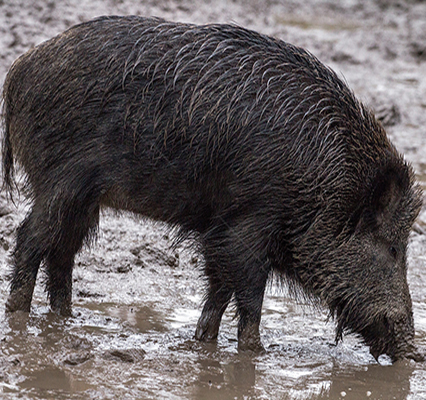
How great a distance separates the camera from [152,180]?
4688 millimetres


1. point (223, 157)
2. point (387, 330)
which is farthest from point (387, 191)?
point (223, 157)

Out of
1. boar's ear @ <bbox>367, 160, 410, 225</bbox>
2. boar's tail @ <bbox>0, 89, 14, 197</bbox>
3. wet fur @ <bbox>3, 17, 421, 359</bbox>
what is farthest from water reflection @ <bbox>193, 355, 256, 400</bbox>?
boar's tail @ <bbox>0, 89, 14, 197</bbox>

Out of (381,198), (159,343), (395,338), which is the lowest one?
(159,343)

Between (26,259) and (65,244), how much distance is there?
0.25m

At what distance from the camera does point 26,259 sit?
484 centimetres

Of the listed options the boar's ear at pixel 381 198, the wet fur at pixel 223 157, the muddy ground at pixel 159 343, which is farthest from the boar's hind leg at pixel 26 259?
the boar's ear at pixel 381 198

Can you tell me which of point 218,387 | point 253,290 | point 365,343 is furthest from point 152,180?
point 365,343

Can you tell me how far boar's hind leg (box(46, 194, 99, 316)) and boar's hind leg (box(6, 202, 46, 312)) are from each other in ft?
0.30

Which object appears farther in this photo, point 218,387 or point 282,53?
point 282,53

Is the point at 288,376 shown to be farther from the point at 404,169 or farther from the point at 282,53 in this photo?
the point at 282,53

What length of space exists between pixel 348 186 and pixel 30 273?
6.53ft

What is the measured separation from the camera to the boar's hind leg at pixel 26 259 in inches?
189

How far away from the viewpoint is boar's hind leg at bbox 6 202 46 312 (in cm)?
480

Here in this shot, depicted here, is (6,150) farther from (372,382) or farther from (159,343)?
(372,382)
